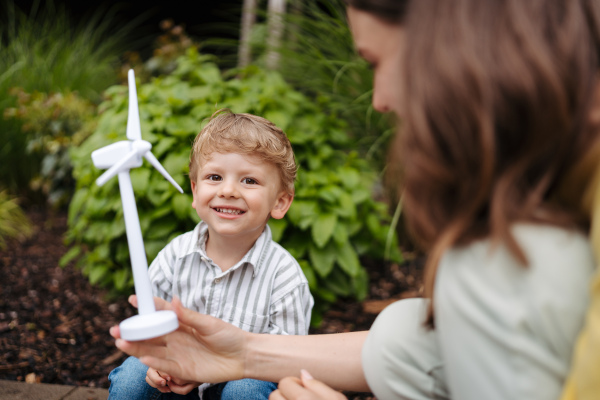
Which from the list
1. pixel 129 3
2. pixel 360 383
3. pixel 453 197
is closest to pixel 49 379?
pixel 360 383

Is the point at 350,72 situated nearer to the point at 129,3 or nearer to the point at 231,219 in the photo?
the point at 231,219

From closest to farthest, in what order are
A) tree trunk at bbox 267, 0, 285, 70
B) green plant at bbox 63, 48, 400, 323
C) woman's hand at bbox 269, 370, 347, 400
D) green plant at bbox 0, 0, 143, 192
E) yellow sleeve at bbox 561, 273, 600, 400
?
1. yellow sleeve at bbox 561, 273, 600, 400
2. woman's hand at bbox 269, 370, 347, 400
3. green plant at bbox 63, 48, 400, 323
4. tree trunk at bbox 267, 0, 285, 70
5. green plant at bbox 0, 0, 143, 192

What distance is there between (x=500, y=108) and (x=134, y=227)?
0.82 metres

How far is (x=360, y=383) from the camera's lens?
1.55 metres

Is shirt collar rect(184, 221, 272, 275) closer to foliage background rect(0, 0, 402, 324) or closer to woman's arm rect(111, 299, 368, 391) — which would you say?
woman's arm rect(111, 299, 368, 391)

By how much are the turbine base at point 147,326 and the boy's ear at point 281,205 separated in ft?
2.19

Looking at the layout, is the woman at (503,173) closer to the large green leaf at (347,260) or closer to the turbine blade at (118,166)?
the turbine blade at (118,166)

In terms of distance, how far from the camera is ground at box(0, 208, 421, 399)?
253 centimetres

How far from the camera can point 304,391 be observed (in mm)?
1376

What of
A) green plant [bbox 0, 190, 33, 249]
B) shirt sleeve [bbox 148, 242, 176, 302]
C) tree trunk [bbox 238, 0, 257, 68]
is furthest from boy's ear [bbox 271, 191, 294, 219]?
green plant [bbox 0, 190, 33, 249]

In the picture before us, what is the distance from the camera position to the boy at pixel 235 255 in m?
1.72

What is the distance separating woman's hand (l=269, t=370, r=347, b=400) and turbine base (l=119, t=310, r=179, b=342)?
352 millimetres

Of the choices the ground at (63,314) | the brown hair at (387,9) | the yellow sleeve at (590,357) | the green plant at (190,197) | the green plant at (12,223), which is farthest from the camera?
the green plant at (12,223)

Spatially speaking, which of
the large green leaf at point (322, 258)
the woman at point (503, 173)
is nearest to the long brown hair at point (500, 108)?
the woman at point (503, 173)
